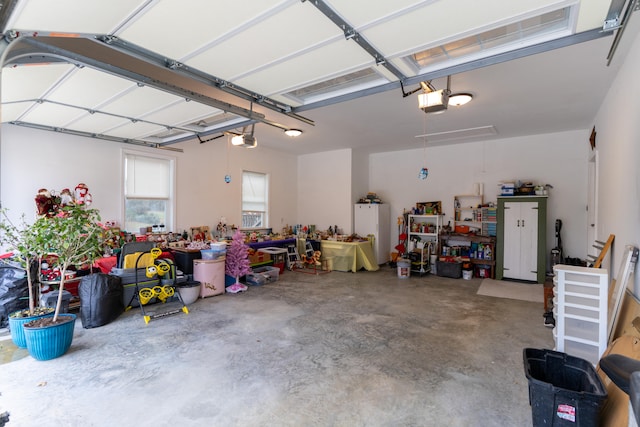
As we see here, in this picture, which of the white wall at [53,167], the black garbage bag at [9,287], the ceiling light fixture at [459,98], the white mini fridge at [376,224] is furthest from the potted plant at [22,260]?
the white mini fridge at [376,224]

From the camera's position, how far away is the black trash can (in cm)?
174

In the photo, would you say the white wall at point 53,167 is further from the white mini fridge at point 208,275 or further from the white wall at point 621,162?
the white wall at point 621,162

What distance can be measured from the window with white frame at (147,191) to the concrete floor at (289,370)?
2068 mm

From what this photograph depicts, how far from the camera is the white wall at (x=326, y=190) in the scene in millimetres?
8141

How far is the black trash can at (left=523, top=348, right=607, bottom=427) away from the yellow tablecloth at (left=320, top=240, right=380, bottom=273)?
5.21 metres

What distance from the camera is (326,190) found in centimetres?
851

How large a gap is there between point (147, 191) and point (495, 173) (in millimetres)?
7304

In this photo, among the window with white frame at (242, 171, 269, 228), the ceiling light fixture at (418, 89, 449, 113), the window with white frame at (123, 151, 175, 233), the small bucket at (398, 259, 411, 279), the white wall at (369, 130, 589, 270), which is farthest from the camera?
the window with white frame at (242, 171, 269, 228)

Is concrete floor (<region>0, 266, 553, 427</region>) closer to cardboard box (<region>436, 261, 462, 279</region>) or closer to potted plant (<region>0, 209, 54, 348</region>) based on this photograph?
potted plant (<region>0, 209, 54, 348</region>)

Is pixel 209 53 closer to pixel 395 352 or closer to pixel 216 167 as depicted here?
pixel 395 352

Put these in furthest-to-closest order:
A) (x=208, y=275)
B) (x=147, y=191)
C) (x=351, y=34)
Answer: (x=147, y=191) → (x=208, y=275) → (x=351, y=34)

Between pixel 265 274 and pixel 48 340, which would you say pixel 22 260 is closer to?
pixel 48 340

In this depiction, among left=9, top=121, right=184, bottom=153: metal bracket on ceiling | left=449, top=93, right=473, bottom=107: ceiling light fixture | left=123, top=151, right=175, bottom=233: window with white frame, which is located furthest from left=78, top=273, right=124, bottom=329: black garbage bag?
left=449, top=93, right=473, bottom=107: ceiling light fixture

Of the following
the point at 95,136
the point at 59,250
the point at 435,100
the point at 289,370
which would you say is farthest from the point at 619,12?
the point at 95,136
